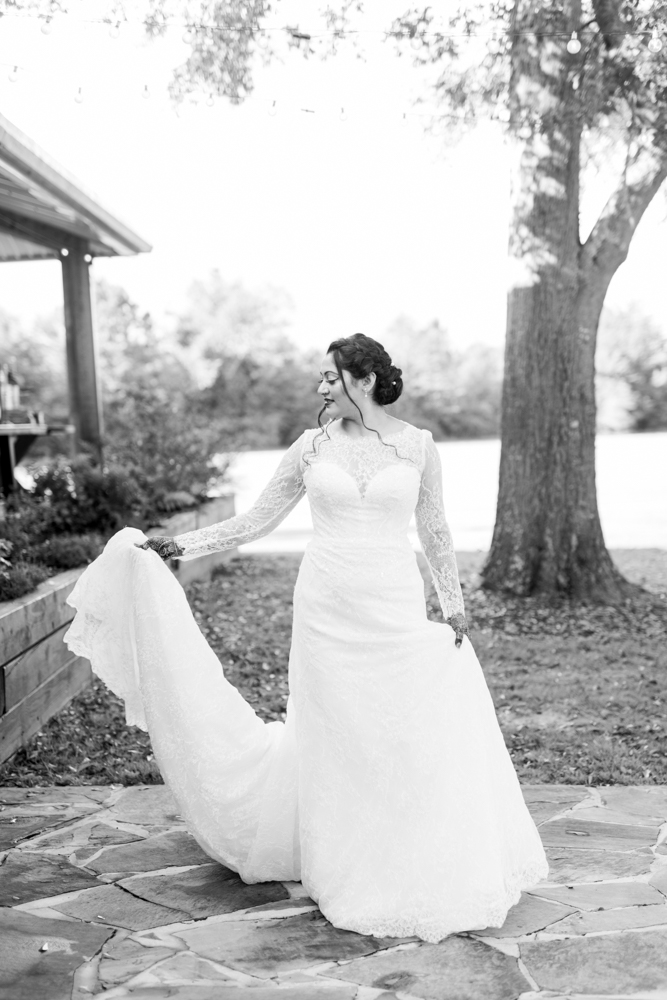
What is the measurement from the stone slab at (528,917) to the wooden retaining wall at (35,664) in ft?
9.32

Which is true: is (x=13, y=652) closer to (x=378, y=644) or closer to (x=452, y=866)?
(x=378, y=644)

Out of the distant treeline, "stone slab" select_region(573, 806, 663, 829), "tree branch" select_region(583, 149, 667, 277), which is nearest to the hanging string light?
"tree branch" select_region(583, 149, 667, 277)

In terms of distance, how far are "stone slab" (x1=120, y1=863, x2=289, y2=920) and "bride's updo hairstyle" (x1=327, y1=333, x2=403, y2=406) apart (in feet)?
6.27

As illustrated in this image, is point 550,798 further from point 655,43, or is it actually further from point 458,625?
point 655,43

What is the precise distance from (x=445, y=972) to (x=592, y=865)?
1118mm

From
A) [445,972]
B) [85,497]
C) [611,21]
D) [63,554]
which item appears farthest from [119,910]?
[611,21]

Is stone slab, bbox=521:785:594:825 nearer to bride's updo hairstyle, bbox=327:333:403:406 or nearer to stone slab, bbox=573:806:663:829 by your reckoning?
stone slab, bbox=573:806:663:829

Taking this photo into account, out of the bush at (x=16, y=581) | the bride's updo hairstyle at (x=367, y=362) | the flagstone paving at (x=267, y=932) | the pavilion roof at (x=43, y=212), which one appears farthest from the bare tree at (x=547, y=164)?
the bride's updo hairstyle at (x=367, y=362)

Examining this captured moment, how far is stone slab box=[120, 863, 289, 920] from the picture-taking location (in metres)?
3.48

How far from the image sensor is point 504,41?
28.0 feet

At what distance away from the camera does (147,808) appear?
4570mm

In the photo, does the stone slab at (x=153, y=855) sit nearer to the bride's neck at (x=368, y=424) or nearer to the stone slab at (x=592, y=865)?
the stone slab at (x=592, y=865)

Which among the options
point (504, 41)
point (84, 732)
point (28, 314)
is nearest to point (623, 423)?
point (28, 314)

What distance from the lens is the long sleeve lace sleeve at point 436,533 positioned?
378 cm
